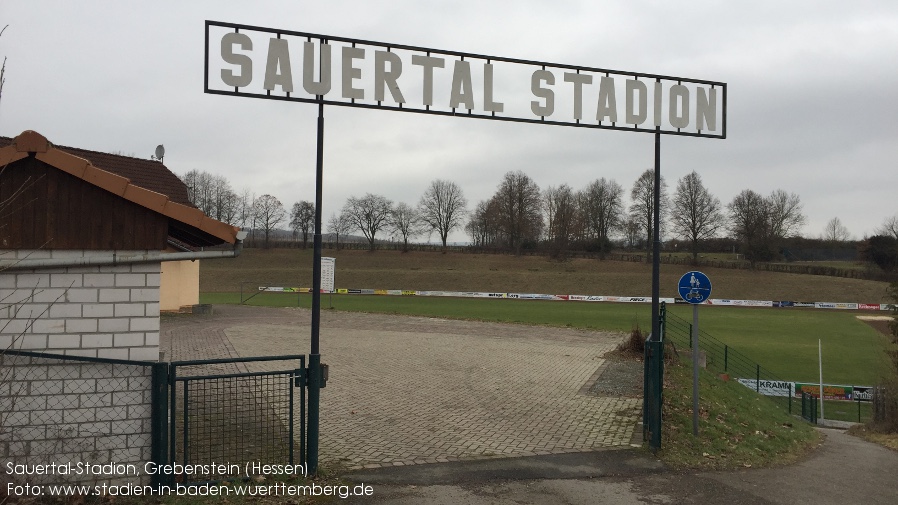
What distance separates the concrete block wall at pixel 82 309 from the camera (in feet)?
19.9

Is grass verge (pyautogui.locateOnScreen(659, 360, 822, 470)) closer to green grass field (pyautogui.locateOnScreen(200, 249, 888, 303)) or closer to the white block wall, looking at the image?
the white block wall

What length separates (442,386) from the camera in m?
13.5

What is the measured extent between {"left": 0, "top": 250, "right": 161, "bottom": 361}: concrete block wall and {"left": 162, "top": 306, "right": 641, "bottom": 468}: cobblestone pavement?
9.34ft

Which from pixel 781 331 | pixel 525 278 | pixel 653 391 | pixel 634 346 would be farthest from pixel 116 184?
pixel 525 278

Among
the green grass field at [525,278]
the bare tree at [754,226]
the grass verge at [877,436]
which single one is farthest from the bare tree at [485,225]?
the grass verge at [877,436]

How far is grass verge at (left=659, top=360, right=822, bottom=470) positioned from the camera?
853 centimetres

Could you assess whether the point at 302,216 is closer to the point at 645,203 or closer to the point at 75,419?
the point at 645,203

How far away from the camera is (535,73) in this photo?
8.73m

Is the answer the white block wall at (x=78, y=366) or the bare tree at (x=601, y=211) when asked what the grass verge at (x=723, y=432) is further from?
the bare tree at (x=601, y=211)

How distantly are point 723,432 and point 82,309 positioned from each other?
29.6 ft

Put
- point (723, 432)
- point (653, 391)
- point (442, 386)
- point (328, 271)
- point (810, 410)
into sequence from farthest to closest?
point (328, 271) < point (810, 410) < point (442, 386) < point (723, 432) < point (653, 391)

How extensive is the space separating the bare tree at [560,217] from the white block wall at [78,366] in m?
78.5

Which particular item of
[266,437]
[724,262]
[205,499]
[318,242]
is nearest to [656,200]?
[318,242]

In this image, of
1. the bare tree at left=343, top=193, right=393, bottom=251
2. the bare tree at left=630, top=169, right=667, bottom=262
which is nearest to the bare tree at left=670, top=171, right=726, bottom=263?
the bare tree at left=630, top=169, right=667, bottom=262
